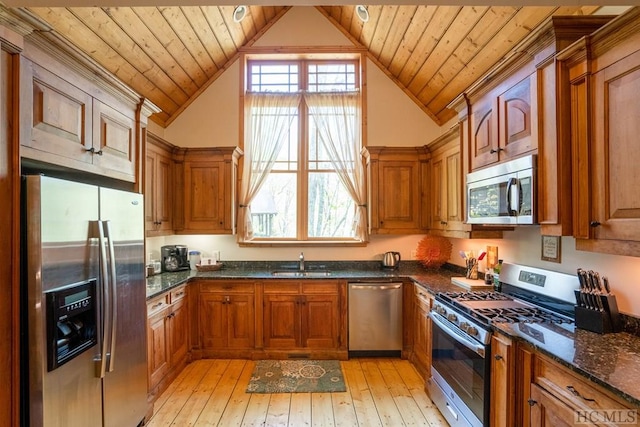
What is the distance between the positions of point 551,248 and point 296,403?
7.52 ft

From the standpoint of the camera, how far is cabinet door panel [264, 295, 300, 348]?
3523 millimetres

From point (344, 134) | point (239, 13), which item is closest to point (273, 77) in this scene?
point (239, 13)

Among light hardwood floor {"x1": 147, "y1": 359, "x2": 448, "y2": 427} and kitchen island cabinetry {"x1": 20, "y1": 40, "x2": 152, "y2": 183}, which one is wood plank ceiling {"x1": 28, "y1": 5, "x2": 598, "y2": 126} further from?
light hardwood floor {"x1": 147, "y1": 359, "x2": 448, "y2": 427}

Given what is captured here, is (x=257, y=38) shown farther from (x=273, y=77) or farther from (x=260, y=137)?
(x=260, y=137)

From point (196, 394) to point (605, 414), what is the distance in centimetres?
283

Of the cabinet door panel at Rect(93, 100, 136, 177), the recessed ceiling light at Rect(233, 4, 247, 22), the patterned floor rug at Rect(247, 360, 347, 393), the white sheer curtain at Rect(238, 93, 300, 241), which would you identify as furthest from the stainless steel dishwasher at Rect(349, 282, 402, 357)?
the recessed ceiling light at Rect(233, 4, 247, 22)

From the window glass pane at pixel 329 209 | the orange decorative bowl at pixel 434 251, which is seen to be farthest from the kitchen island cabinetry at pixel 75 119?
the orange decorative bowl at pixel 434 251

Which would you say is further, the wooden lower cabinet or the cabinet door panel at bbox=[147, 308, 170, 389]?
the wooden lower cabinet

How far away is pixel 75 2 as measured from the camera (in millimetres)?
1534

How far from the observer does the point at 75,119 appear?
182 cm

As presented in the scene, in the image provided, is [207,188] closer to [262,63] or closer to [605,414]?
[262,63]

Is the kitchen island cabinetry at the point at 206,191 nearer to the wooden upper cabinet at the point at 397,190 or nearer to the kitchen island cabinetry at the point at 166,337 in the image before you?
the kitchen island cabinetry at the point at 166,337

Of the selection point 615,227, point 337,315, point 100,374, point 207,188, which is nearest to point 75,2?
point 100,374

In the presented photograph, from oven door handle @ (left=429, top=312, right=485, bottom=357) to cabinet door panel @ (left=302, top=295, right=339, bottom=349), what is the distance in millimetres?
1145
